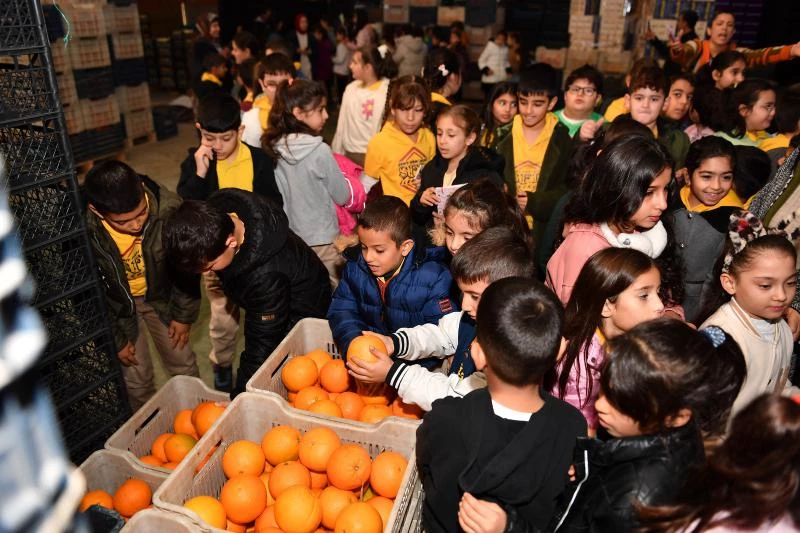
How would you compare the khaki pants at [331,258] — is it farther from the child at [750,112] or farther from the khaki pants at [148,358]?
the child at [750,112]

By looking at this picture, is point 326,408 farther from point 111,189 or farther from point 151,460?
point 111,189

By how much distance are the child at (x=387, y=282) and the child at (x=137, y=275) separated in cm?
96

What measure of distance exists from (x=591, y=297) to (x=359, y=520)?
1.06 metres

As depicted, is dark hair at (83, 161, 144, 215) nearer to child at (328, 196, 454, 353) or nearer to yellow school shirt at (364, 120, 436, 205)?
child at (328, 196, 454, 353)

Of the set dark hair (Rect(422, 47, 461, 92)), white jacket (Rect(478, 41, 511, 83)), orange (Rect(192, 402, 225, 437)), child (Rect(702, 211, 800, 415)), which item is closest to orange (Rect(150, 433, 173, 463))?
orange (Rect(192, 402, 225, 437))

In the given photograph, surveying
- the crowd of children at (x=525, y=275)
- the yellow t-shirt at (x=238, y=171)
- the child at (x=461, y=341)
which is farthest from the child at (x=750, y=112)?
the yellow t-shirt at (x=238, y=171)

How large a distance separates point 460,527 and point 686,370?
0.73m

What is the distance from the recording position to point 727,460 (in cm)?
118

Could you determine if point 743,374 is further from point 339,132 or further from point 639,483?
point 339,132

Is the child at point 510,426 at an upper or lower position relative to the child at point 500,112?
lower

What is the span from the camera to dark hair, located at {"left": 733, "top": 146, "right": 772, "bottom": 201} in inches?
134

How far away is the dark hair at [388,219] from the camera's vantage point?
234 cm

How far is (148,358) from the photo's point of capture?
311cm

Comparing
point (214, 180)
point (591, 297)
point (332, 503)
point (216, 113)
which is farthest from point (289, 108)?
point (332, 503)
